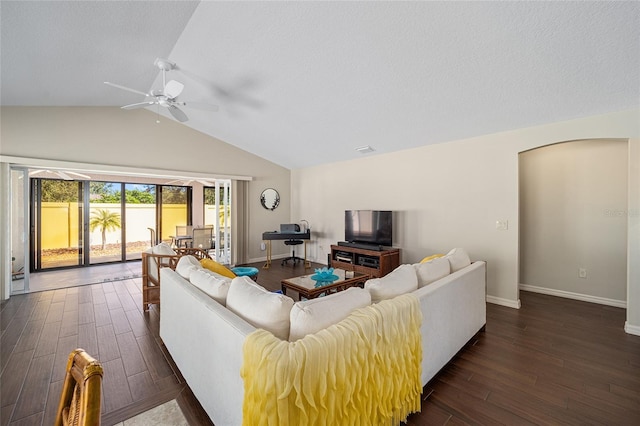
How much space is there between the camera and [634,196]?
8.77ft

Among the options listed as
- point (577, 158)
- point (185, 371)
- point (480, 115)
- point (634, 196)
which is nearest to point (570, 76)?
point (480, 115)

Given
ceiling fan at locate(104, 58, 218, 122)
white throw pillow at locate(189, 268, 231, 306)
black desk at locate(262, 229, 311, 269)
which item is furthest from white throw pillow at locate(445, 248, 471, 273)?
black desk at locate(262, 229, 311, 269)

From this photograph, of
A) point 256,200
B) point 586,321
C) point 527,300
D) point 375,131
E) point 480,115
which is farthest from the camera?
point 256,200

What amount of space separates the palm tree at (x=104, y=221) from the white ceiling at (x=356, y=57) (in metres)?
2.91

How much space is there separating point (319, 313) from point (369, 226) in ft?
11.9

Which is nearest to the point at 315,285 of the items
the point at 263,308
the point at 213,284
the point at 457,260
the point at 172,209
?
the point at 213,284

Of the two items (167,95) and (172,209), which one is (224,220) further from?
(167,95)

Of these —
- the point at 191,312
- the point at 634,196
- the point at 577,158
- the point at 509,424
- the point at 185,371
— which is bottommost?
the point at 509,424

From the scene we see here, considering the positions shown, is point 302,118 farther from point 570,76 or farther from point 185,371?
point 185,371

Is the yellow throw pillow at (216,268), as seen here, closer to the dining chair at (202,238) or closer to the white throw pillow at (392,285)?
the white throw pillow at (392,285)

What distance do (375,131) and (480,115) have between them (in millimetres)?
1424

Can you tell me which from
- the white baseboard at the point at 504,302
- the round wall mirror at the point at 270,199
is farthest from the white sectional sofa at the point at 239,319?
the round wall mirror at the point at 270,199

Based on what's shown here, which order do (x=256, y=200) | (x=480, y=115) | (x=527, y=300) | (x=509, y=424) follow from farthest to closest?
1. (x=256, y=200)
2. (x=527, y=300)
3. (x=480, y=115)
4. (x=509, y=424)

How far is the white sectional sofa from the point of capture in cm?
132
